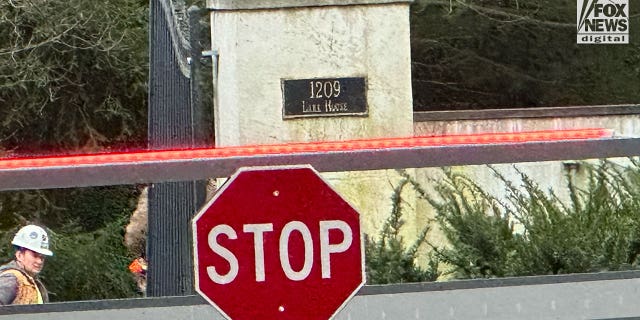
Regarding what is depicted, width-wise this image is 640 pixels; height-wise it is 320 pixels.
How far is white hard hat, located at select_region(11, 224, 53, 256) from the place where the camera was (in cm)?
465

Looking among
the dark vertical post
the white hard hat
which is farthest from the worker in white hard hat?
the dark vertical post

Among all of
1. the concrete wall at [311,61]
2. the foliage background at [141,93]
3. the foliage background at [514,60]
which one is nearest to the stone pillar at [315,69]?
the concrete wall at [311,61]

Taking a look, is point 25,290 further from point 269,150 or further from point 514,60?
point 514,60

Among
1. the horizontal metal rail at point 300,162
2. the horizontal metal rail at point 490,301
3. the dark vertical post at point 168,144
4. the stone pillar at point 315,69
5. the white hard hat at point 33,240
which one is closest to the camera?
the horizontal metal rail at point 300,162

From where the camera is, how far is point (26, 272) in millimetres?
4676

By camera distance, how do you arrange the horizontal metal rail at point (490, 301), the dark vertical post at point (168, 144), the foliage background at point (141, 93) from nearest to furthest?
the horizontal metal rail at point (490, 301) < the foliage background at point (141, 93) < the dark vertical post at point (168, 144)

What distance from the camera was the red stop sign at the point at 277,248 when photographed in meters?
3.69

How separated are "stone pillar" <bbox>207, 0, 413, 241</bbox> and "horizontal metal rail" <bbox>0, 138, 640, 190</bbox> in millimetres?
4293

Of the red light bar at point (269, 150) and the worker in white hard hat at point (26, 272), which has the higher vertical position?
the red light bar at point (269, 150)
